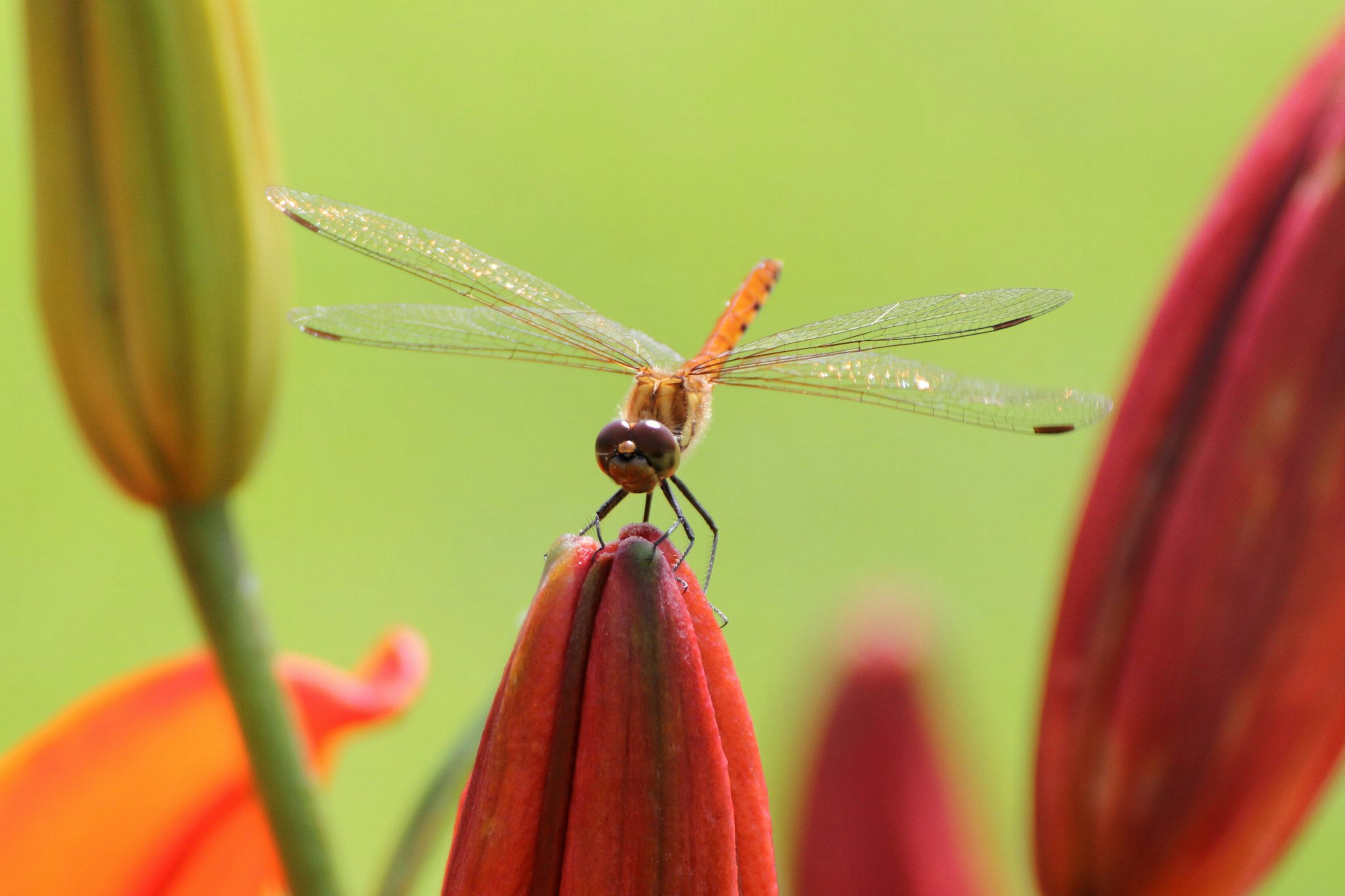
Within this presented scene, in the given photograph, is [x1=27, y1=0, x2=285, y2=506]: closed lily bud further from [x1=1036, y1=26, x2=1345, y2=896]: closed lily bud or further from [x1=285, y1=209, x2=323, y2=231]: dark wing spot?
[x1=1036, y1=26, x2=1345, y2=896]: closed lily bud

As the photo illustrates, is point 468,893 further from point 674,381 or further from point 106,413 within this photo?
point 674,381

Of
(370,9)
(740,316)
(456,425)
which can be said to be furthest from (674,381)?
(370,9)

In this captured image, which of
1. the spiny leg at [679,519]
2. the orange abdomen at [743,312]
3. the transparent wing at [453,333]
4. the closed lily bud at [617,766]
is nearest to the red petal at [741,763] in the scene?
the closed lily bud at [617,766]

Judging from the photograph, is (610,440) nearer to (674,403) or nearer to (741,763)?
(674,403)

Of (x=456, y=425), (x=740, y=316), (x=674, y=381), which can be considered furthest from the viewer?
(x=456, y=425)

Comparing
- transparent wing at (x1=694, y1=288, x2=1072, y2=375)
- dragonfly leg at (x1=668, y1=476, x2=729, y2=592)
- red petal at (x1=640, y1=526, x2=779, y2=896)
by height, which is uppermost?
transparent wing at (x1=694, y1=288, x2=1072, y2=375)

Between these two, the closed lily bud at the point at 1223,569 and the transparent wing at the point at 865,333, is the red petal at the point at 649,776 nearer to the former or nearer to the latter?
the closed lily bud at the point at 1223,569

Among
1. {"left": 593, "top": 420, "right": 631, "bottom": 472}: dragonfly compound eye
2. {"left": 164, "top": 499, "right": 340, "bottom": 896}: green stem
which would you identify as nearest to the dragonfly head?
{"left": 593, "top": 420, "right": 631, "bottom": 472}: dragonfly compound eye
